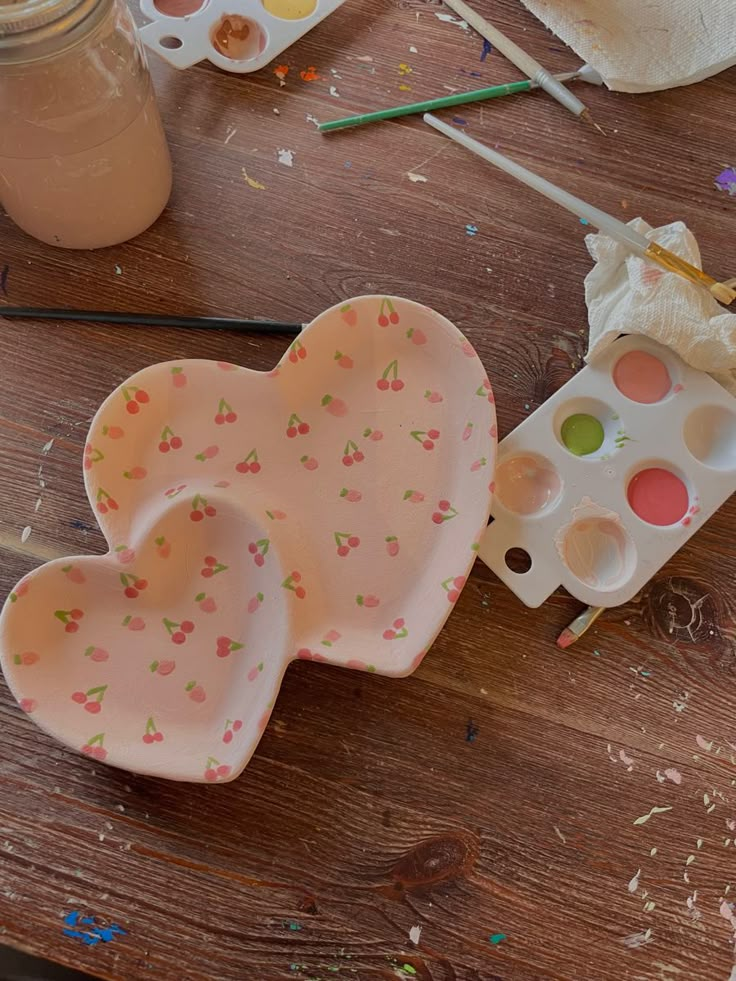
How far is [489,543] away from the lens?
19.9 inches

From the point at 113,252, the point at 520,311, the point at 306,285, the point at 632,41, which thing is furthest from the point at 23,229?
the point at 632,41

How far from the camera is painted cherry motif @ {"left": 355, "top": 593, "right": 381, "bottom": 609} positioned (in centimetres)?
49

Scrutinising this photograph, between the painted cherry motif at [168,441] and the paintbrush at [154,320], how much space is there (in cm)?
9

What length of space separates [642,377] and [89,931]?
17.9 inches

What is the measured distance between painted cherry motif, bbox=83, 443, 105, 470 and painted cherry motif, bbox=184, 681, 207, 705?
0.13 m

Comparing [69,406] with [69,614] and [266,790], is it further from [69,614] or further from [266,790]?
[266,790]

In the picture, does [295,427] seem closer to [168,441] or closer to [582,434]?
[168,441]

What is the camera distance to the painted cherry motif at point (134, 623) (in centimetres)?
47

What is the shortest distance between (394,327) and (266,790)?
0.28 meters

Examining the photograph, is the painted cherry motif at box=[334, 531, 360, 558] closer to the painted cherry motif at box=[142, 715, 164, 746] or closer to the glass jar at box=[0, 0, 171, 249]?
the painted cherry motif at box=[142, 715, 164, 746]

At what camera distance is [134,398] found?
19.5 inches

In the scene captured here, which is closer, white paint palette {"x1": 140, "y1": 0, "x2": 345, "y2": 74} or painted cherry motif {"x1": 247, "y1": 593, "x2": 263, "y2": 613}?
painted cherry motif {"x1": 247, "y1": 593, "x2": 263, "y2": 613}

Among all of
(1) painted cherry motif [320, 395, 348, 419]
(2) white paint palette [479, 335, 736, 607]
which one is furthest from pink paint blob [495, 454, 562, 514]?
(1) painted cherry motif [320, 395, 348, 419]

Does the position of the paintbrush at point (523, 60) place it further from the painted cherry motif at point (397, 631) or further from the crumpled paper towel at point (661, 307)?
the painted cherry motif at point (397, 631)
